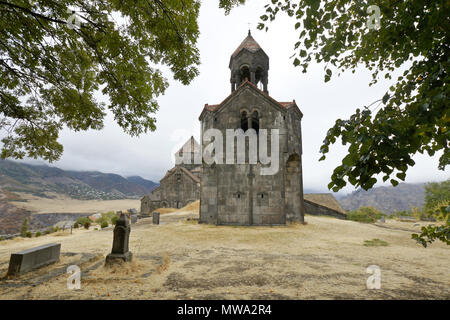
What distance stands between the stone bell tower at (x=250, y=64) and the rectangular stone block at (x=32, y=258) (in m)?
16.9

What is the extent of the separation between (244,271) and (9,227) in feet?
223

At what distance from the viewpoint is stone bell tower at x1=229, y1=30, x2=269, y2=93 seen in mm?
18531

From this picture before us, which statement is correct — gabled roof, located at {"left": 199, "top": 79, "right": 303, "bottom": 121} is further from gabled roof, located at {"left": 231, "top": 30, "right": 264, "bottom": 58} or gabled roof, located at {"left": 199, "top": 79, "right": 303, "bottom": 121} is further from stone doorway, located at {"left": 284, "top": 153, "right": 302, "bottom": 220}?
stone doorway, located at {"left": 284, "top": 153, "right": 302, "bottom": 220}

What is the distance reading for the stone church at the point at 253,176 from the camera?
15203mm

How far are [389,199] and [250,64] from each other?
152 m

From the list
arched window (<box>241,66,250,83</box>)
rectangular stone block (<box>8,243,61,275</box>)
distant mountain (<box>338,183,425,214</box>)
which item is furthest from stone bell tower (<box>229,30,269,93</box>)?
distant mountain (<box>338,183,425,214</box>)

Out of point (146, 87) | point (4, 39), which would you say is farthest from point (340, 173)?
point (4, 39)

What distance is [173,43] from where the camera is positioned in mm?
5102

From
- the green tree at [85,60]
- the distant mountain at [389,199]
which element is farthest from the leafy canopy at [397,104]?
the distant mountain at [389,199]

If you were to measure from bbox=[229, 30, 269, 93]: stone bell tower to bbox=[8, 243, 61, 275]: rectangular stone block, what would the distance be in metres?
16.9

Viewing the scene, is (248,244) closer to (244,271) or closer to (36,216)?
(244,271)

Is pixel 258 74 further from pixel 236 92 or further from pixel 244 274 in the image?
pixel 244 274

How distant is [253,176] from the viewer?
15484mm
